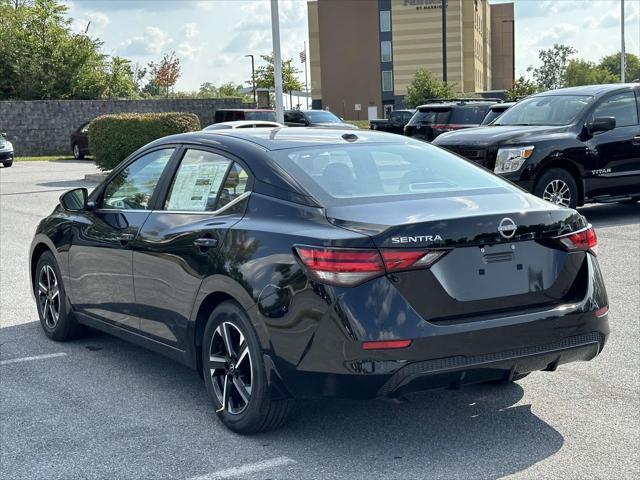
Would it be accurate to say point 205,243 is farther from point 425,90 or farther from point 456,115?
point 425,90

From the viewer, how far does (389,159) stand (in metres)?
5.34

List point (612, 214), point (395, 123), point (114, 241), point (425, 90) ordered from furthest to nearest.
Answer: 1. point (425, 90)
2. point (395, 123)
3. point (612, 214)
4. point (114, 241)

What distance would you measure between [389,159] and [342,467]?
184 cm

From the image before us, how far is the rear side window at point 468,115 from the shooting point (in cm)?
2131

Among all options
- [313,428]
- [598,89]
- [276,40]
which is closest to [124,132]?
[276,40]

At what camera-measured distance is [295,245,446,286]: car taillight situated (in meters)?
4.19

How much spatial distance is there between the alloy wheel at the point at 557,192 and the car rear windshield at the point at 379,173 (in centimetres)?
727

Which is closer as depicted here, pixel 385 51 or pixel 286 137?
pixel 286 137

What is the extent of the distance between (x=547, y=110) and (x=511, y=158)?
163cm

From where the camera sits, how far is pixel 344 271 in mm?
4207

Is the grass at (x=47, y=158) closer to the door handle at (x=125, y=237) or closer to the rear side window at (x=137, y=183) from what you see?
the rear side window at (x=137, y=183)

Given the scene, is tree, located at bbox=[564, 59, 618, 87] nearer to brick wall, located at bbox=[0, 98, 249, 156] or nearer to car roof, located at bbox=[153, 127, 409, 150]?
brick wall, located at bbox=[0, 98, 249, 156]

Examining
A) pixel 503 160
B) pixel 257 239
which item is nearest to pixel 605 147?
pixel 503 160

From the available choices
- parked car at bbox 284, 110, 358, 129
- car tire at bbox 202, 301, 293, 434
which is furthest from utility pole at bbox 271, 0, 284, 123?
car tire at bbox 202, 301, 293, 434
